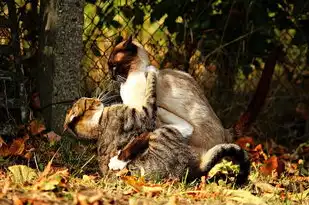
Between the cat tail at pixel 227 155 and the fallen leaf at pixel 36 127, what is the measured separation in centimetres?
131

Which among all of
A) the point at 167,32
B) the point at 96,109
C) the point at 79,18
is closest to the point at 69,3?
the point at 79,18

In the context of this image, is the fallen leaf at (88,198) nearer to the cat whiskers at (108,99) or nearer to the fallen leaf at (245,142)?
the cat whiskers at (108,99)

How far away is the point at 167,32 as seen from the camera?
5.60m

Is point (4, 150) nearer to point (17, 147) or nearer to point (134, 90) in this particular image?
point (17, 147)

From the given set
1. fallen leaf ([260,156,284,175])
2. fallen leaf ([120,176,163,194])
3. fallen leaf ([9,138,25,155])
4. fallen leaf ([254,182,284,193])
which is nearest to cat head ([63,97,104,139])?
fallen leaf ([120,176,163,194])

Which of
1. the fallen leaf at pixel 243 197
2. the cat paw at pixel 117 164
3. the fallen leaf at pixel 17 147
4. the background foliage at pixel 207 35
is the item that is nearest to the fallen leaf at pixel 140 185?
the cat paw at pixel 117 164

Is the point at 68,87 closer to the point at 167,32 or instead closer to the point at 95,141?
the point at 95,141

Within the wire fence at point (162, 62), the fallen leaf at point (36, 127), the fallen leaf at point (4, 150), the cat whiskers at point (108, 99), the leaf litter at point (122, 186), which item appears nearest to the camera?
the leaf litter at point (122, 186)

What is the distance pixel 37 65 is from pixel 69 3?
2.12 ft

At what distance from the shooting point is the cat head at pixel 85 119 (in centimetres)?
373

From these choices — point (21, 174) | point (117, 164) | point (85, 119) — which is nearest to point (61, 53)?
point (85, 119)

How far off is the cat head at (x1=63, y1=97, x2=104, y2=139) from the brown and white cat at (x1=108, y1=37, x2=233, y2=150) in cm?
17

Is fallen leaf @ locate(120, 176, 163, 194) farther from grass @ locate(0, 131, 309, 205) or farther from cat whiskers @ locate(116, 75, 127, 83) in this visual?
cat whiskers @ locate(116, 75, 127, 83)

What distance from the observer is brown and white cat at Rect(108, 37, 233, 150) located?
369 centimetres
